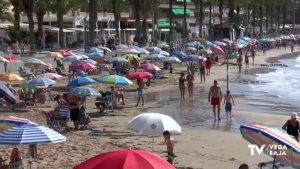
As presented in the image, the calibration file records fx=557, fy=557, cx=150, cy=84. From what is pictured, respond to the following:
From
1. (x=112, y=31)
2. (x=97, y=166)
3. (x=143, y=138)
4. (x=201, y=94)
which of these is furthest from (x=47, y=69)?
(x=112, y=31)

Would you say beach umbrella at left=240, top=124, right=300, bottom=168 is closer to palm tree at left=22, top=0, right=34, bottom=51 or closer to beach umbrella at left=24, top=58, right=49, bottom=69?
beach umbrella at left=24, top=58, right=49, bottom=69

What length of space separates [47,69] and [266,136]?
70.3ft

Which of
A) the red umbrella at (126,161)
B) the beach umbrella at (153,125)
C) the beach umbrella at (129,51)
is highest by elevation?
the beach umbrella at (129,51)

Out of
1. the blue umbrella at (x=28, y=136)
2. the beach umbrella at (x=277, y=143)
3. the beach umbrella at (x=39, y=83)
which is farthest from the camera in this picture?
the beach umbrella at (x=39, y=83)

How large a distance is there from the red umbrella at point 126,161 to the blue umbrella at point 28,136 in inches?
132

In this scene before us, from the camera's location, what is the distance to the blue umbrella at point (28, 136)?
9.86 m

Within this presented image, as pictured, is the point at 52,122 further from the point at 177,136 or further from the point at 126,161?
the point at 126,161

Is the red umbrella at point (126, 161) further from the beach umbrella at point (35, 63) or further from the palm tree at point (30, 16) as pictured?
the palm tree at point (30, 16)

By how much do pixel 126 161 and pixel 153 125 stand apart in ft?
19.4

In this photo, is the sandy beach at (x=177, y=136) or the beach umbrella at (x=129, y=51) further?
the beach umbrella at (x=129, y=51)

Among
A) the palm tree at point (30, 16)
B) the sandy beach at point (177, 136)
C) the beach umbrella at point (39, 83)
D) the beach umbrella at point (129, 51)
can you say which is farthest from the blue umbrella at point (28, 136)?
the palm tree at point (30, 16)

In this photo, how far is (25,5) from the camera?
46094 mm

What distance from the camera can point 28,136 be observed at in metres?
10.0

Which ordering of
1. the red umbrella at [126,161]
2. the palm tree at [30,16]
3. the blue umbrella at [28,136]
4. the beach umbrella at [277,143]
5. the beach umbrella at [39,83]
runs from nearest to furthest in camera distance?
the red umbrella at [126,161], the beach umbrella at [277,143], the blue umbrella at [28,136], the beach umbrella at [39,83], the palm tree at [30,16]
